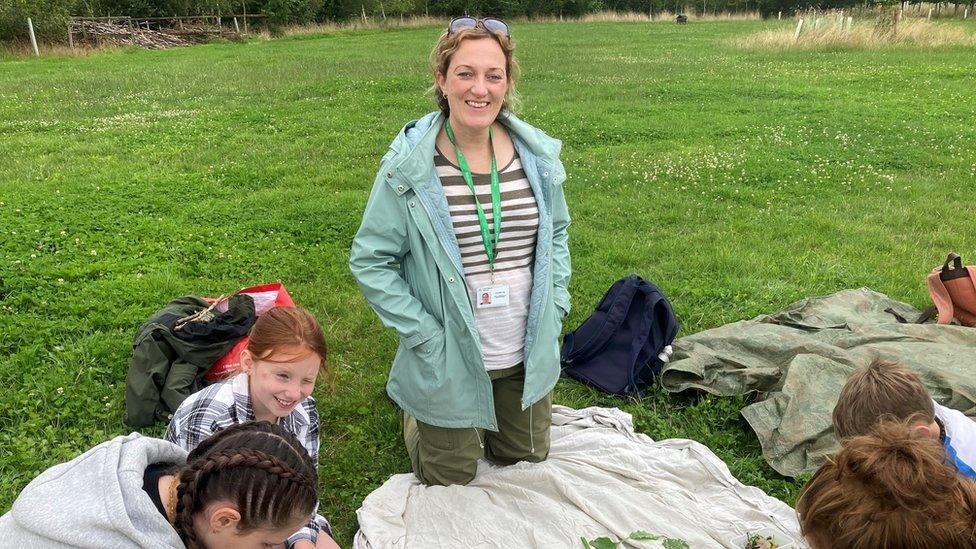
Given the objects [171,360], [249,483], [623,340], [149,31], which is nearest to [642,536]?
[623,340]

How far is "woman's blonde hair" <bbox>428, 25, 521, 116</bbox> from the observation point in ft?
10.2

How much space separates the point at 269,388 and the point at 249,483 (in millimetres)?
998

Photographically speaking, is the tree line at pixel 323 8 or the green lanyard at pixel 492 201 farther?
the tree line at pixel 323 8

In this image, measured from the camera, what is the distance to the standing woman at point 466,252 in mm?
3096

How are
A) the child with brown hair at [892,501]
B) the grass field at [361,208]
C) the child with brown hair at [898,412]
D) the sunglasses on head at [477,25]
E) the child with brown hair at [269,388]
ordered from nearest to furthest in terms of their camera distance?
the child with brown hair at [892,501] < the child with brown hair at [898,412] < the child with brown hair at [269,388] < the sunglasses on head at [477,25] < the grass field at [361,208]

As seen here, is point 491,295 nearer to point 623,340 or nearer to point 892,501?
point 623,340

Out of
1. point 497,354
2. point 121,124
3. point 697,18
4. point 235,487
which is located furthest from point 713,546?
point 697,18

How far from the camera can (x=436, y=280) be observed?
3.19 m

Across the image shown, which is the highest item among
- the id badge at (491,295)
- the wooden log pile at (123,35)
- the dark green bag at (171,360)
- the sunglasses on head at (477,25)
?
the wooden log pile at (123,35)

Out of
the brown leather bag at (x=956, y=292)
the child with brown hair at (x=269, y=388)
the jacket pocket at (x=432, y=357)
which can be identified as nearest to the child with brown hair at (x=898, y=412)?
the jacket pocket at (x=432, y=357)

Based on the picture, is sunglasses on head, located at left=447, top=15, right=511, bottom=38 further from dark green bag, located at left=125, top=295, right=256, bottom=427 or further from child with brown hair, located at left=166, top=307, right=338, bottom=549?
dark green bag, located at left=125, top=295, right=256, bottom=427

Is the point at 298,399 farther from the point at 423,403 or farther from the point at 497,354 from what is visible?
the point at 497,354

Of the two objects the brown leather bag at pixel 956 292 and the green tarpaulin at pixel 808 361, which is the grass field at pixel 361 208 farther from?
the brown leather bag at pixel 956 292

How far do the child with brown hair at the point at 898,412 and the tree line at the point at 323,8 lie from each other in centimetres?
2227
